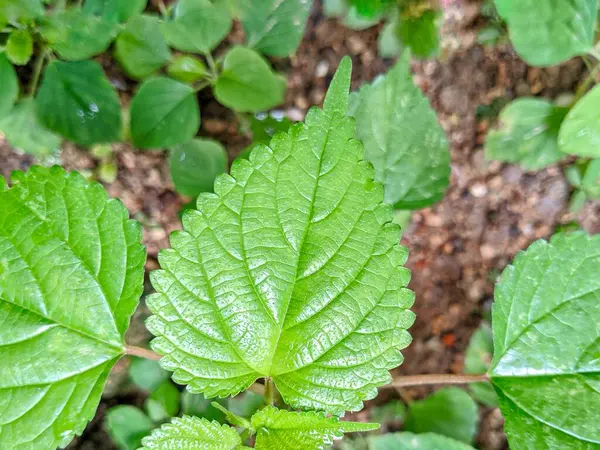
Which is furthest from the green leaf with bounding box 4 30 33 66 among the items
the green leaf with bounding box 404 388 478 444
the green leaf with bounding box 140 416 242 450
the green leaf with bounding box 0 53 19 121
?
the green leaf with bounding box 404 388 478 444

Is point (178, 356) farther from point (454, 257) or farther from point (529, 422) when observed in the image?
point (454, 257)

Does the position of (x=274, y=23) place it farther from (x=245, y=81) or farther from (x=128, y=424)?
(x=128, y=424)

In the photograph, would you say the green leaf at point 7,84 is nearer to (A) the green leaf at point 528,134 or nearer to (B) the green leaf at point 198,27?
(B) the green leaf at point 198,27

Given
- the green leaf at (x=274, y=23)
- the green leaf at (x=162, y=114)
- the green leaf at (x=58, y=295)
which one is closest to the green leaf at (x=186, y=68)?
the green leaf at (x=162, y=114)

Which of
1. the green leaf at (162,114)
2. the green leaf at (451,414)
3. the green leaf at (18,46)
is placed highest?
the green leaf at (18,46)

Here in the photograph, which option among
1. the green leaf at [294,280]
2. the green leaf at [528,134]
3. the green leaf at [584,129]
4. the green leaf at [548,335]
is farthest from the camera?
the green leaf at [528,134]

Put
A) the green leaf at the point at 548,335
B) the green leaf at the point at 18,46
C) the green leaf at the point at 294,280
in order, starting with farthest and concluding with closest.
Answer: the green leaf at the point at 18,46 → the green leaf at the point at 548,335 → the green leaf at the point at 294,280

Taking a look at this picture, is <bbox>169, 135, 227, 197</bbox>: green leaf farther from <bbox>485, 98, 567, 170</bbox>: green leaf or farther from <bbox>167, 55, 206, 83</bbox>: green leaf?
<bbox>485, 98, 567, 170</bbox>: green leaf

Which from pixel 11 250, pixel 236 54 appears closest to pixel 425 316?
pixel 236 54
